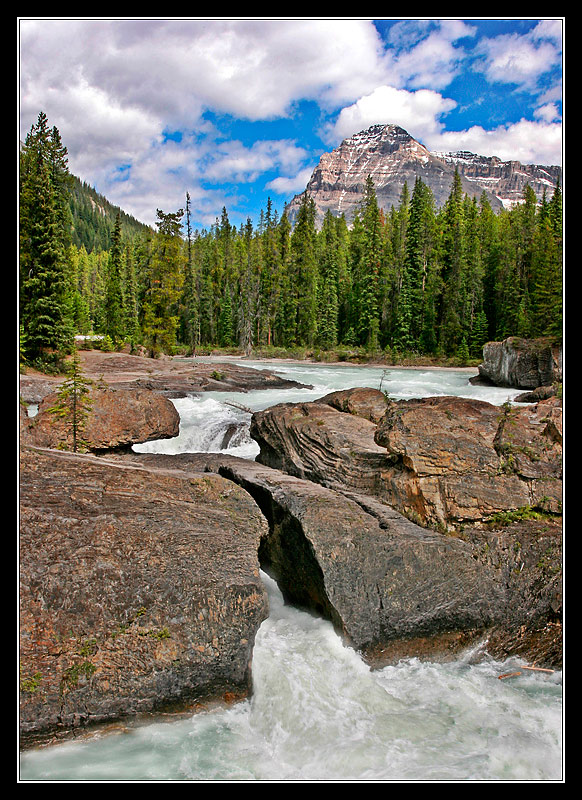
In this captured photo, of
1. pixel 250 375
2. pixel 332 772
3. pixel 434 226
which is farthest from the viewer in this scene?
pixel 434 226

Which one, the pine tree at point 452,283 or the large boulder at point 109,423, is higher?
the pine tree at point 452,283

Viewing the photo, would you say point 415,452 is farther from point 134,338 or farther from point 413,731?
point 134,338

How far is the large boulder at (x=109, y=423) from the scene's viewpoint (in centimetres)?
1020

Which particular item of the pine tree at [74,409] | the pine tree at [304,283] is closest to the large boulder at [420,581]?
the pine tree at [74,409]

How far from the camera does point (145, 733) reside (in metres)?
4.41

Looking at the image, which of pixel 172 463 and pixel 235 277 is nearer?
pixel 172 463

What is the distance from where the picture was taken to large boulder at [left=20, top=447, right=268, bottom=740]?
437cm

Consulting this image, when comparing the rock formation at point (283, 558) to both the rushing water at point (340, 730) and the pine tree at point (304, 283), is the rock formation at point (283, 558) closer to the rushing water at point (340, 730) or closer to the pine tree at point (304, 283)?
the rushing water at point (340, 730)

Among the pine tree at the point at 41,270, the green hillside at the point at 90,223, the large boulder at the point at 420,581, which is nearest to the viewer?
the large boulder at the point at 420,581

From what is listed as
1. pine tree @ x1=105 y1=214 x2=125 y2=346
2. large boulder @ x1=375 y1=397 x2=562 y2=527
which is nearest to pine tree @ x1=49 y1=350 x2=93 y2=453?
large boulder @ x1=375 y1=397 x2=562 y2=527

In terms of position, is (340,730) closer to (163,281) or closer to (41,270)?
(41,270)

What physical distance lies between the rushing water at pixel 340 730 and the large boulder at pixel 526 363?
23429 millimetres

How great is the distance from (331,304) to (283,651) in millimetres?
55192

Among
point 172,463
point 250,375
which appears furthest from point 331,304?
point 172,463
